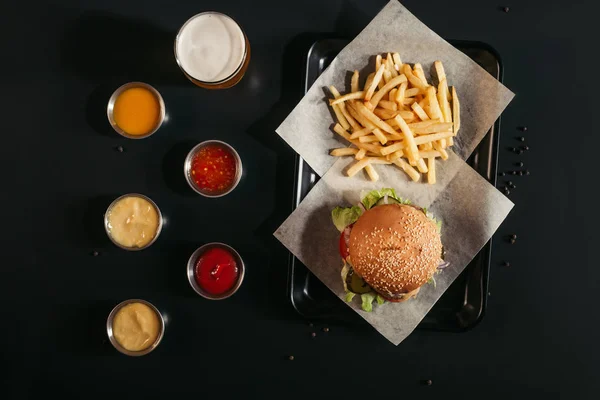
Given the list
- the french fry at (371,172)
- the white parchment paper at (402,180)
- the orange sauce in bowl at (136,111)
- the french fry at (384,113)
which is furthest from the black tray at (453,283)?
the orange sauce in bowl at (136,111)

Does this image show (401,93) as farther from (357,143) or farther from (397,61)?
(357,143)

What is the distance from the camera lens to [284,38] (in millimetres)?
2934

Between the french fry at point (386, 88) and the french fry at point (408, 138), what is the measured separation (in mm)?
155

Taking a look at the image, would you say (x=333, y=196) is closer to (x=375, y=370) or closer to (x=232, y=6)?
(x=375, y=370)

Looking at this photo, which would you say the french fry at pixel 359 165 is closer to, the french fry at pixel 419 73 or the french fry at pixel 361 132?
the french fry at pixel 361 132

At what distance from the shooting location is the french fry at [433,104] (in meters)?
2.65

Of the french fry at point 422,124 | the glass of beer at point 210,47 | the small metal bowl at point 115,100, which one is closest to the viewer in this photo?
the french fry at point 422,124

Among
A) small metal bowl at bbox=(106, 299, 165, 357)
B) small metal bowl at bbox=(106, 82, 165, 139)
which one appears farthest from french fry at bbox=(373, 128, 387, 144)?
small metal bowl at bbox=(106, 299, 165, 357)

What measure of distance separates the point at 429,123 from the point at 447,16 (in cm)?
67

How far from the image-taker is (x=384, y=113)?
2727 millimetres

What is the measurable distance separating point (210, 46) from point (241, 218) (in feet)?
2.98

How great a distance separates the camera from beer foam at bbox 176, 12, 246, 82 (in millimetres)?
2746

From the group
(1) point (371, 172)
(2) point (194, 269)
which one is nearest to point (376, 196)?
(1) point (371, 172)

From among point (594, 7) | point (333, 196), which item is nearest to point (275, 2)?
point (333, 196)
